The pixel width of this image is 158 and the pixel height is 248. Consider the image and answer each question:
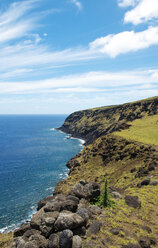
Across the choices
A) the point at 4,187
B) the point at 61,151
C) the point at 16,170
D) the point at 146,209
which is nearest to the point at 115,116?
the point at 61,151

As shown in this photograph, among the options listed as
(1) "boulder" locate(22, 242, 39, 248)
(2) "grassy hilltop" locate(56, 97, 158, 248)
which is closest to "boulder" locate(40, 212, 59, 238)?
(1) "boulder" locate(22, 242, 39, 248)

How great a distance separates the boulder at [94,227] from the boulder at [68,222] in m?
1.56

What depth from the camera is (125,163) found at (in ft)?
201

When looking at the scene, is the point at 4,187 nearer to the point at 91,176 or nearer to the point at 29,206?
the point at 29,206

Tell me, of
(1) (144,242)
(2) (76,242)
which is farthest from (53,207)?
(1) (144,242)

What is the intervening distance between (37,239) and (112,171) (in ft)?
160

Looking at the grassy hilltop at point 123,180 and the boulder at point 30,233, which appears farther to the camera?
the grassy hilltop at point 123,180

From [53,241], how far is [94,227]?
5.24 meters

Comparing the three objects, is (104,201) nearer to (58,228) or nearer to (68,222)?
(68,222)

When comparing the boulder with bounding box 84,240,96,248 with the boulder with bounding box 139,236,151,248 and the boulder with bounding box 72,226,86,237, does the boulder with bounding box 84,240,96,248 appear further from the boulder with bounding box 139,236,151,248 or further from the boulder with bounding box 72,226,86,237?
the boulder with bounding box 139,236,151,248

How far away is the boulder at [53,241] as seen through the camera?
15562 millimetres

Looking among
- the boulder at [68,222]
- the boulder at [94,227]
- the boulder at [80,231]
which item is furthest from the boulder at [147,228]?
the boulder at [68,222]

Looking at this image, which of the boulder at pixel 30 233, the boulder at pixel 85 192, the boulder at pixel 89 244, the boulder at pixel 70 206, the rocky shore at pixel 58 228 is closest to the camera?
the rocky shore at pixel 58 228

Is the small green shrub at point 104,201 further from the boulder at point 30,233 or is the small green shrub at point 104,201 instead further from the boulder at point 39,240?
the boulder at point 39,240
